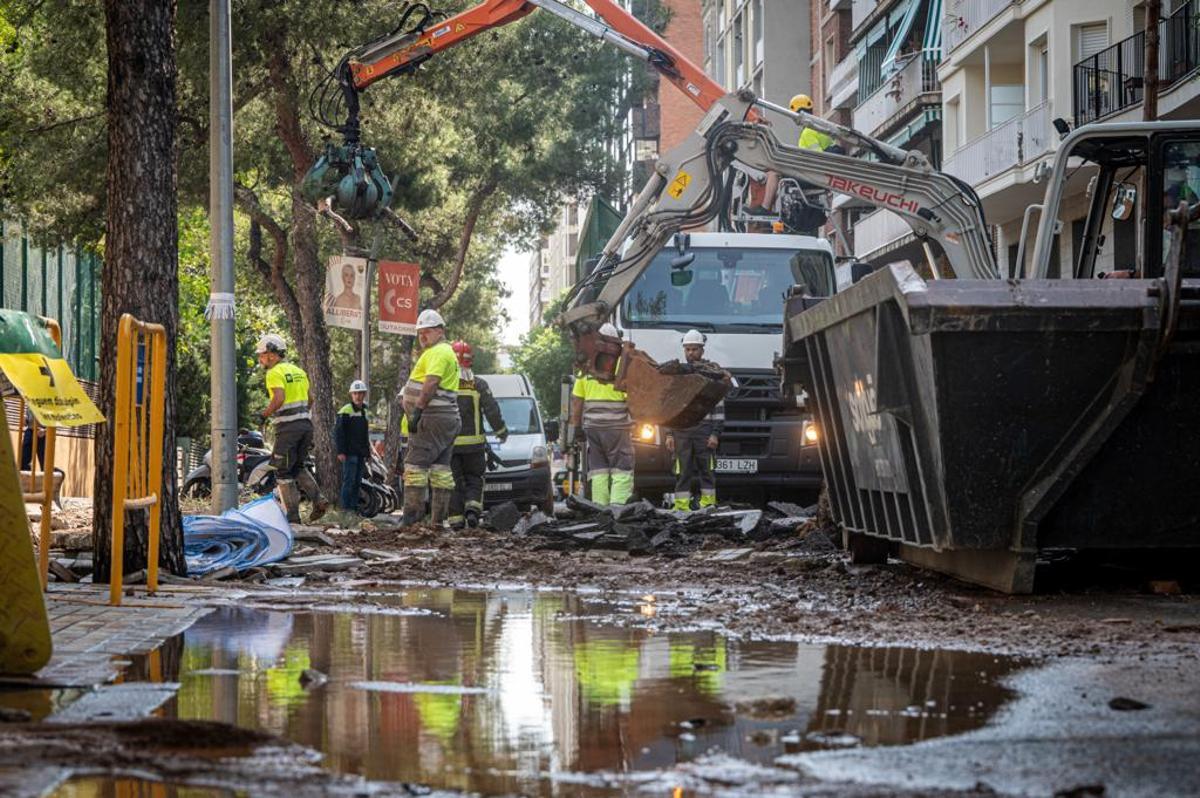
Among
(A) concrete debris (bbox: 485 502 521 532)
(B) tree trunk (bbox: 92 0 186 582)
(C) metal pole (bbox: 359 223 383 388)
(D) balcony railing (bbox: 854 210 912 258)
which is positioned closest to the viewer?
(B) tree trunk (bbox: 92 0 186 582)

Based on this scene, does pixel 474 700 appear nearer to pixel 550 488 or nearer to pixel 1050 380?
pixel 1050 380

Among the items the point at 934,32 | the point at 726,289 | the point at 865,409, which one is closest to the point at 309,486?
the point at 726,289

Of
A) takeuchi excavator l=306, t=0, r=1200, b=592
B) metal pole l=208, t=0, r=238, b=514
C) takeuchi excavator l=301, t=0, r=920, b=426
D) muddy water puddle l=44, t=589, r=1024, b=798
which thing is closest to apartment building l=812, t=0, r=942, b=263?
takeuchi excavator l=301, t=0, r=920, b=426

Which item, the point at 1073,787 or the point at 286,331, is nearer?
the point at 1073,787

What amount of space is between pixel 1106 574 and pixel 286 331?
4613 centimetres

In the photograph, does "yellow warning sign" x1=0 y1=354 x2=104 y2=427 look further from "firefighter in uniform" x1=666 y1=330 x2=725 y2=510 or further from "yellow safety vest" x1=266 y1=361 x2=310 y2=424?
"yellow safety vest" x1=266 y1=361 x2=310 y2=424

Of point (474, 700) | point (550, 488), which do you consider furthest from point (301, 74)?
point (474, 700)

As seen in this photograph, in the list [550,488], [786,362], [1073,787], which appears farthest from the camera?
[550,488]

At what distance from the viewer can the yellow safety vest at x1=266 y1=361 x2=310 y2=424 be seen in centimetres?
1955

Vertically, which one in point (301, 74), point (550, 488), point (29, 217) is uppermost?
point (301, 74)

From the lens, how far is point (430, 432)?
17.2 metres

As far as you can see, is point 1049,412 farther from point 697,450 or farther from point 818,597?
point 697,450

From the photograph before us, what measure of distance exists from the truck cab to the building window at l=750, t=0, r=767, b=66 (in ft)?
150

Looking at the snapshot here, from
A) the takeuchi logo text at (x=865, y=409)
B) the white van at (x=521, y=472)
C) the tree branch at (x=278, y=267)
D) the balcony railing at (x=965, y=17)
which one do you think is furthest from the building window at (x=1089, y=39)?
the takeuchi logo text at (x=865, y=409)
